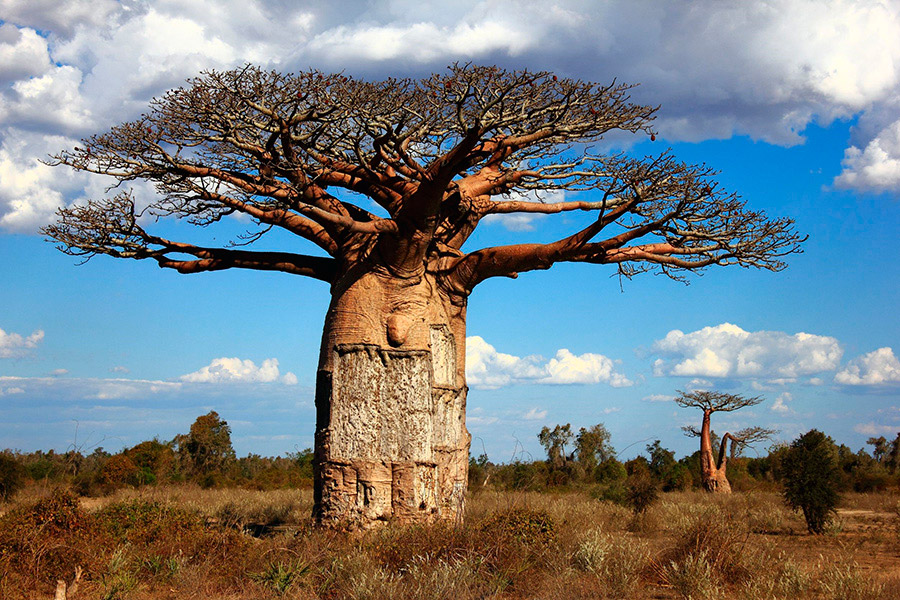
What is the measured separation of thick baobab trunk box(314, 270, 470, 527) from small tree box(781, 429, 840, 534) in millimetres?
6379

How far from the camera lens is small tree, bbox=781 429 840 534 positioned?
12.5 metres

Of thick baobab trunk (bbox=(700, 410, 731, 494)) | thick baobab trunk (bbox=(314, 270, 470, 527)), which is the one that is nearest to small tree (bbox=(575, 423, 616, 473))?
thick baobab trunk (bbox=(700, 410, 731, 494))

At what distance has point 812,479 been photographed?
12703 mm

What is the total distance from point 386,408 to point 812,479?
25.7 feet

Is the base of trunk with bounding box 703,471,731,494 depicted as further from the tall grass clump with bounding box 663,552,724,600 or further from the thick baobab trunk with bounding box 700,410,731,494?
A: the tall grass clump with bounding box 663,552,724,600

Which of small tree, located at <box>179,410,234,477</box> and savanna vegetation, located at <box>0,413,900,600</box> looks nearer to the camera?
savanna vegetation, located at <box>0,413,900,600</box>

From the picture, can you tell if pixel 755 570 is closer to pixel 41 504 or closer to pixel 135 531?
pixel 135 531

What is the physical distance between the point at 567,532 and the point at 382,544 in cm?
218

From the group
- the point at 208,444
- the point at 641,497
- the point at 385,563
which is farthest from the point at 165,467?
the point at 385,563

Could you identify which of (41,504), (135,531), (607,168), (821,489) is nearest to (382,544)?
(135,531)

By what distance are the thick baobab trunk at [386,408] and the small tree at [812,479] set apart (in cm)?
638

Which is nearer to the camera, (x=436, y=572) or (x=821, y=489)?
(x=436, y=572)

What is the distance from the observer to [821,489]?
1255 cm

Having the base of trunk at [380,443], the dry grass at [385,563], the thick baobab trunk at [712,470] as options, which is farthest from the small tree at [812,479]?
the thick baobab trunk at [712,470]
